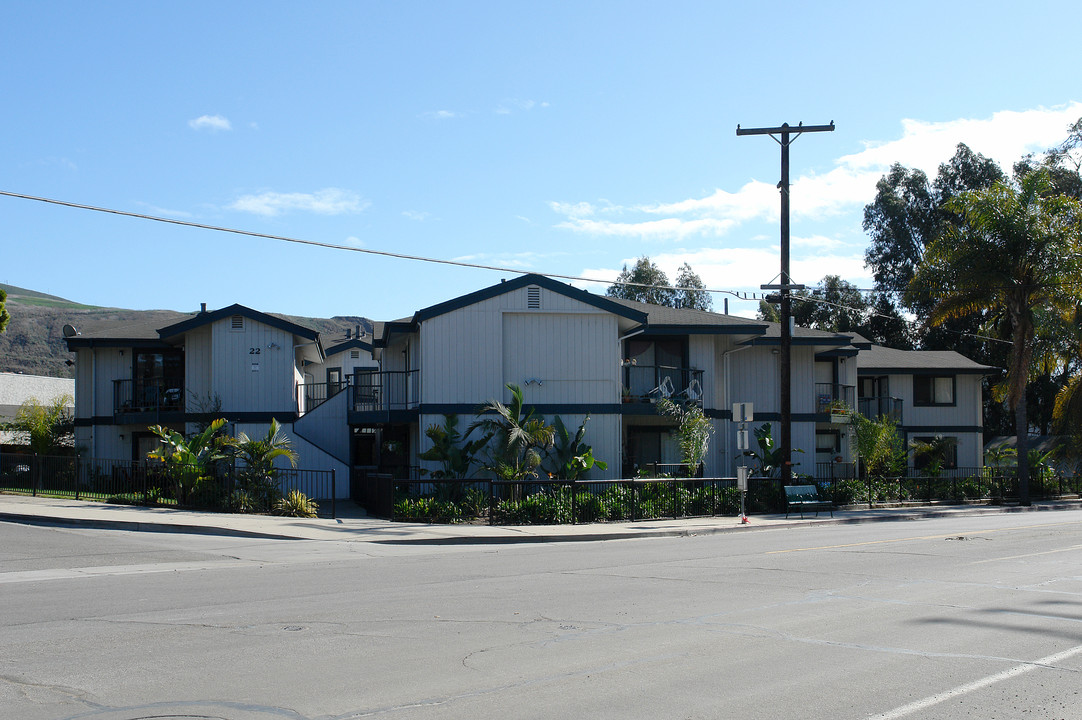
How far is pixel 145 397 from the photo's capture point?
1260 inches

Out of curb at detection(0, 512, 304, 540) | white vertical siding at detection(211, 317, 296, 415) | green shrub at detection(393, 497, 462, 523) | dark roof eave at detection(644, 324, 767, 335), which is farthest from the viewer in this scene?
dark roof eave at detection(644, 324, 767, 335)

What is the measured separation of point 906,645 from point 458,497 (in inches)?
622

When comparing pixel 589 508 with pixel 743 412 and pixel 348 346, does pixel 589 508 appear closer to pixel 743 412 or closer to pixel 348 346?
pixel 743 412

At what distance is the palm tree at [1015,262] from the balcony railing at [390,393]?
18132 mm

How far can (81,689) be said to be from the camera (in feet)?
22.4

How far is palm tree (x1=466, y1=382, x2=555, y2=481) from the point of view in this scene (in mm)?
24469

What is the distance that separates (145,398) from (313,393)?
356 inches

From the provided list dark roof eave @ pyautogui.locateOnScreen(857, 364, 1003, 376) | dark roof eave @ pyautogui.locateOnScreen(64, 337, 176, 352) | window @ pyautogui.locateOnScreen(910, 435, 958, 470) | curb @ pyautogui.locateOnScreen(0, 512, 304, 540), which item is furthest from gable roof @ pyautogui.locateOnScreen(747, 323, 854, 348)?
dark roof eave @ pyautogui.locateOnScreen(64, 337, 176, 352)

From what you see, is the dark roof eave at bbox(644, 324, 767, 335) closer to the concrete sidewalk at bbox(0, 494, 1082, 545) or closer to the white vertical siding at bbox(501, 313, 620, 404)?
the white vertical siding at bbox(501, 313, 620, 404)

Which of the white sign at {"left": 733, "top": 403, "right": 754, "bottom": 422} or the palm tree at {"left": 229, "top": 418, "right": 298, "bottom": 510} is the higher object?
the white sign at {"left": 733, "top": 403, "right": 754, "bottom": 422}

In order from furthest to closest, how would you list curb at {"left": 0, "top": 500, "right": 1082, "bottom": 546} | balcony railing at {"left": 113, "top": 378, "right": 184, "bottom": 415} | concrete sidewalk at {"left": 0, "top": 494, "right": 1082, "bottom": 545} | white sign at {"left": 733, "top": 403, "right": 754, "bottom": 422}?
balcony railing at {"left": 113, "top": 378, "right": 184, "bottom": 415}
white sign at {"left": 733, "top": 403, "right": 754, "bottom": 422}
concrete sidewalk at {"left": 0, "top": 494, "right": 1082, "bottom": 545}
curb at {"left": 0, "top": 500, "right": 1082, "bottom": 546}

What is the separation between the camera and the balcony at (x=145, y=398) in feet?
102

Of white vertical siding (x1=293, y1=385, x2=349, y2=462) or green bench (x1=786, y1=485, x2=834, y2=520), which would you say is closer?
green bench (x1=786, y1=485, x2=834, y2=520)

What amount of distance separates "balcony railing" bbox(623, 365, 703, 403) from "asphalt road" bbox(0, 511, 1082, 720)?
1429 cm
